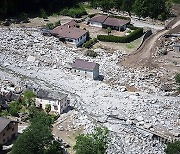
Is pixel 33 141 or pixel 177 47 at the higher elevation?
pixel 33 141

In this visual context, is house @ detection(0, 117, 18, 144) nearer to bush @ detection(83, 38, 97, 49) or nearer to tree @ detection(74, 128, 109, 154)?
tree @ detection(74, 128, 109, 154)

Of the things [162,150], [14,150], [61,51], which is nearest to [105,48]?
[61,51]

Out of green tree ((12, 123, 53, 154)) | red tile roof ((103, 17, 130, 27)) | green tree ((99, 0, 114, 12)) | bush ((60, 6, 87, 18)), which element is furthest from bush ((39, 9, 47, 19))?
green tree ((12, 123, 53, 154))

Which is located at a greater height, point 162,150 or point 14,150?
point 14,150

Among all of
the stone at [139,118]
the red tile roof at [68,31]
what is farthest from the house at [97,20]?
the stone at [139,118]

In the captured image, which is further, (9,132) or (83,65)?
(83,65)

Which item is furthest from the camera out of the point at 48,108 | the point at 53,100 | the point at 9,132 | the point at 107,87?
the point at 107,87

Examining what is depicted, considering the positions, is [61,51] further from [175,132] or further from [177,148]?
[177,148]

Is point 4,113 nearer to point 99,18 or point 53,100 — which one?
point 53,100

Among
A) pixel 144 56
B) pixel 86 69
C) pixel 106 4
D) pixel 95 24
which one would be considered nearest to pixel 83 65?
pixel 86 69
